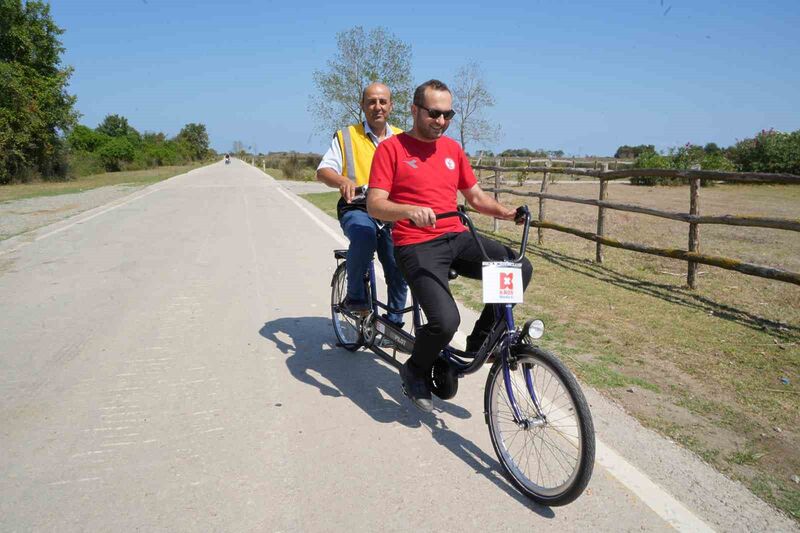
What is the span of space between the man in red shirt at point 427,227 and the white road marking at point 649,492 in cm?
95

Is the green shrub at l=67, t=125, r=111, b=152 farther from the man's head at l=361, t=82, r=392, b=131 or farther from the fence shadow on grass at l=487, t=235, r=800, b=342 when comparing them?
the man's head at l=361, t=82, r=392, b=131

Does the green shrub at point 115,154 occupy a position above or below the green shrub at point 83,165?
above

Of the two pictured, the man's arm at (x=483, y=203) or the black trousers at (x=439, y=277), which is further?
the man's arm at (x=483, y=203)

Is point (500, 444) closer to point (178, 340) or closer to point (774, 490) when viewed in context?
point (774, 490)

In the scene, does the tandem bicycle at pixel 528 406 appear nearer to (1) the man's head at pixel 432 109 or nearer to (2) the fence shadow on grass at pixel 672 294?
(1) the man's head at pixel 432 109

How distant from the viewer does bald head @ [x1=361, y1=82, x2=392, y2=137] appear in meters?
4.47

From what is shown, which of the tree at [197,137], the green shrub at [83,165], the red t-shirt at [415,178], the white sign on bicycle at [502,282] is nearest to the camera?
the white sign on bicycle at [502,282]

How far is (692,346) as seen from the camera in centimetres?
508

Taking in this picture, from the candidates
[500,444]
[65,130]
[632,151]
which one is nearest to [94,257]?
[500,444]

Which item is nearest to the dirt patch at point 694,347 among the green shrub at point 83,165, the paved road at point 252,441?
the paved road at point 252,441

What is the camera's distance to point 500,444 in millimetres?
3150

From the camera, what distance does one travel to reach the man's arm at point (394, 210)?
288cm

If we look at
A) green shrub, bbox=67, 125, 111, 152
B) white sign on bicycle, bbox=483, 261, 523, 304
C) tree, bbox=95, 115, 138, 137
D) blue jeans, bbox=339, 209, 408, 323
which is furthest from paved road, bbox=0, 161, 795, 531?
tree, bbox=95, 115, 138, 137

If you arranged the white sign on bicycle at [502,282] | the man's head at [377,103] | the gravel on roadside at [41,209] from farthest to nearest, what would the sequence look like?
the gravel on roadside at [41,209], the man's head at [377,103], the white sign on bicycle at [502,282]
